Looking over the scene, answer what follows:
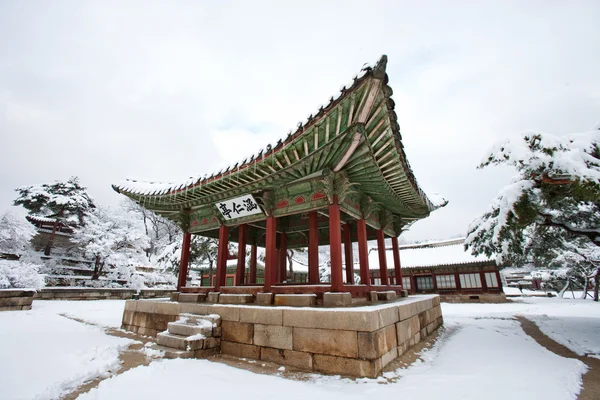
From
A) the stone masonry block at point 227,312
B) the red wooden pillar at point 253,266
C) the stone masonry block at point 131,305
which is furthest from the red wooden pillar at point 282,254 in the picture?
the stone masonry block at point 131,305

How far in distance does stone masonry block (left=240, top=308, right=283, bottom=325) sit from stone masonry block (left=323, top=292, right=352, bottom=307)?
120 centimetres

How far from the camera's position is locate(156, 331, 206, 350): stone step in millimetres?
5809

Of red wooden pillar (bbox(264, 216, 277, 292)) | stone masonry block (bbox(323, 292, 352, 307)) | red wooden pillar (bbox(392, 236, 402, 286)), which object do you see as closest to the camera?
stone masonry block (bbox(323, 292, 352, 307))

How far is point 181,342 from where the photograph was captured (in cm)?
589

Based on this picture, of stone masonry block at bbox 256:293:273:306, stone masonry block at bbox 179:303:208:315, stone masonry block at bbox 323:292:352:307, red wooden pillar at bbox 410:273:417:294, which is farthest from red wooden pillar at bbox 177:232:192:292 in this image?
red wooden pillar at bbox 410:273:417:294

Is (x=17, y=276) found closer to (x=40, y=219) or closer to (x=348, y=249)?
(x=40, y=219)

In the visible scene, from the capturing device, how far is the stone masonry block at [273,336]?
546 centimetres

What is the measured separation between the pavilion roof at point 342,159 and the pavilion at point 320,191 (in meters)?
0.02

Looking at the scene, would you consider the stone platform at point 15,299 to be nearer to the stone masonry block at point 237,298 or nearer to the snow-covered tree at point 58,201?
the snow-covered tree at point 58,201

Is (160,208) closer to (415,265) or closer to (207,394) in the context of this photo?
(207,394)

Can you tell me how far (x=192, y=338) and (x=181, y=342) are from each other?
9.7 inches

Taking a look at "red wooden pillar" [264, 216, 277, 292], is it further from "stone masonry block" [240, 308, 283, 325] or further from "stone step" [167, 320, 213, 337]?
"stone step" [167, 320, 213, 337]

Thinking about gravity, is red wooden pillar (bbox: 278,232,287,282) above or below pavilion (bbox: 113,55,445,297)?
below

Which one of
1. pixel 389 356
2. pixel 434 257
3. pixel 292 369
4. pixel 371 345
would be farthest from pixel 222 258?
pixel 434 257
